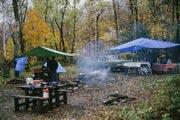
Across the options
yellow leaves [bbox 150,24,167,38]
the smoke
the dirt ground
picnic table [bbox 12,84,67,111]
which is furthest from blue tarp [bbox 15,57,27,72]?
yellow leaves [bbox 150,24,167,38]

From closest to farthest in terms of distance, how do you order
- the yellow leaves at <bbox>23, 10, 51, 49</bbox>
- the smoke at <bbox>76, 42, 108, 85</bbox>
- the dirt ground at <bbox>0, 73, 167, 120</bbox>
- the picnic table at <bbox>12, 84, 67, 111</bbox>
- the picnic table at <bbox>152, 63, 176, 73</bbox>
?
the dirt ground at <bbox>0, 73, 167, 120</bbox>, the picnic table at <bbox>12, 84, 67, 111</bbox>, the smoke at <bbox>76, 42, 108, 85</bbox>, the picnic table at <bbox>152, 63, 176, 73</bbox>, the yellow leaves at <bbox>23, 10, 51, 49</bbox>

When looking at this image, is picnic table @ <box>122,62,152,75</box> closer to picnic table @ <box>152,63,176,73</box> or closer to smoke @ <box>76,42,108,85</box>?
picnic table @ <box>152,63,176,73</box>

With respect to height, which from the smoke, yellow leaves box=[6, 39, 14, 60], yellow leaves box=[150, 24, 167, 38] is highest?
yellow leaves box=[150, 24, 167, 38]

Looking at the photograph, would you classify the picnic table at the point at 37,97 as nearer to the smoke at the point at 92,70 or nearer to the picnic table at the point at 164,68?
the smoke at the point at 92,70

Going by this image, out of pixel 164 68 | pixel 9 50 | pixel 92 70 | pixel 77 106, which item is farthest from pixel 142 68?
pixel 9 50

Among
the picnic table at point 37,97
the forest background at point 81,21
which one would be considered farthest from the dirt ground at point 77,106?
the forest background at point 81,21

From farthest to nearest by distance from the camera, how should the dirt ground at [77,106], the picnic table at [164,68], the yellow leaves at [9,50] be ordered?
1. the yellow leaves at [9,50]
2. the picnic table at [164,68]
3. the dirt ground at [77,106]

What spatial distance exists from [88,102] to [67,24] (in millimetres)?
44949

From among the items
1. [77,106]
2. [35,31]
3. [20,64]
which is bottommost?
[77,106]

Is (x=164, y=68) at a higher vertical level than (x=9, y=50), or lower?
lower

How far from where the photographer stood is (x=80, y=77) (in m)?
24.5

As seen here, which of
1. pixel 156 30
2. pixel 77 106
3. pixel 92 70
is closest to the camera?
pixel 77 106

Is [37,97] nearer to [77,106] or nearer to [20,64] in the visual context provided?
[77,106]

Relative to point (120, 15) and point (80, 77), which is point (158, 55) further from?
point (120, 15)
